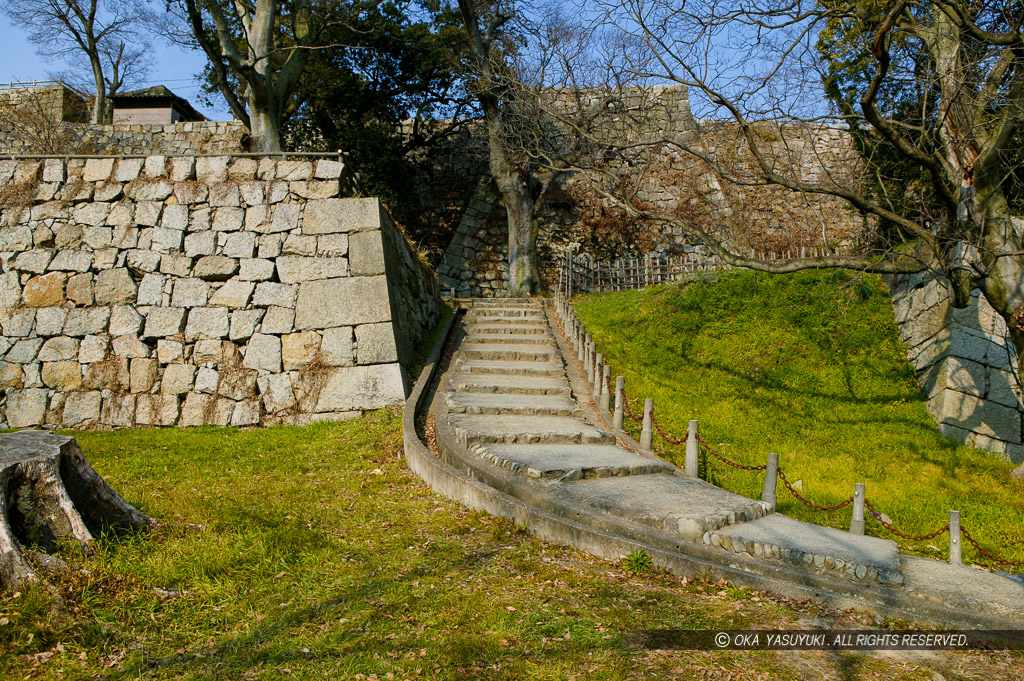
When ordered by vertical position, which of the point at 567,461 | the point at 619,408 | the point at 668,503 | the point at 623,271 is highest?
the point at 623,271

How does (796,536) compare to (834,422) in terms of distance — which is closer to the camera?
(796,536)

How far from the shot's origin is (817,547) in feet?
15.7

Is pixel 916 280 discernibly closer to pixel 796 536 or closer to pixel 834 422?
pixel 834 422

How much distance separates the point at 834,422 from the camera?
954 centimetres

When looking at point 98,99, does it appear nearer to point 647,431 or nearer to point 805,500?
point 647,431

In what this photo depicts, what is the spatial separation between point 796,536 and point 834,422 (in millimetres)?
5112

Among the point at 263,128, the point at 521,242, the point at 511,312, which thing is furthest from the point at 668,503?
the point at 521,242

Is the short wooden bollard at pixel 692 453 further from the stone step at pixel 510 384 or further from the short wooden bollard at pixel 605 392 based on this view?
the stone step at pixel 510 384

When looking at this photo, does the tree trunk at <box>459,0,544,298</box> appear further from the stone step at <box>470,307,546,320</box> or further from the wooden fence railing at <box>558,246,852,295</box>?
the stone step at <box>470,307,546,320</box>

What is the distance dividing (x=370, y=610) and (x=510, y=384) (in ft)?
19.0

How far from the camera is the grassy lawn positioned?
340 centimetres

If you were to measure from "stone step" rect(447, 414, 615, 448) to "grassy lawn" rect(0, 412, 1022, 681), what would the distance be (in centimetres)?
132

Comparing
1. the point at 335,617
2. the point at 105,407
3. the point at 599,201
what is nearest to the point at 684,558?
the point at 335,617

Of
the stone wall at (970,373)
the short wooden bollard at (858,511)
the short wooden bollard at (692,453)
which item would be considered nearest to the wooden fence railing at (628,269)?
the stone wall at (970,373)
